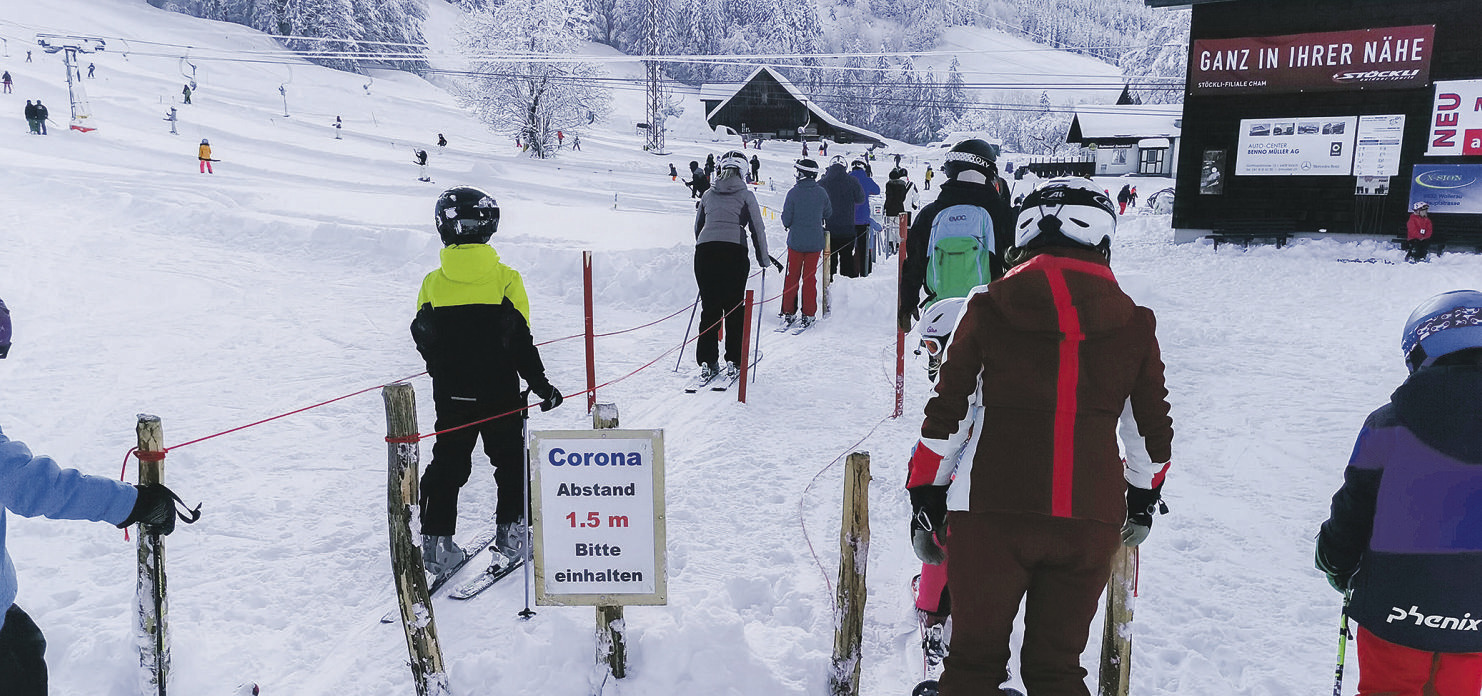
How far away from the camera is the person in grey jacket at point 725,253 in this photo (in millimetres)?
7488

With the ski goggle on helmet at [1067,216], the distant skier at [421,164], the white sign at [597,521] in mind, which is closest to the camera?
the ski goggle on helmet at [1067,216]

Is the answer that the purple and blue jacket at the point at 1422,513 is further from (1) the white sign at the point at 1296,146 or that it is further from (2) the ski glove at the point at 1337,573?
(1) the white sign at the point at 1296,146

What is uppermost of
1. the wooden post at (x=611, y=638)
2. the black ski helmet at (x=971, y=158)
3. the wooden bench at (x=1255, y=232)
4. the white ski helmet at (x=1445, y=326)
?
the black ski helmet at (x=971, y=158)

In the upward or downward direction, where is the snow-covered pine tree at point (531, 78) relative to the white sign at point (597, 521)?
upward

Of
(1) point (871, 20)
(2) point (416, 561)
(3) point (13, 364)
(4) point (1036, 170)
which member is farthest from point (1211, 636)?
(1) point (871, 20)

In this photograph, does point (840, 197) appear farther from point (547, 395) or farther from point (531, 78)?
point (531, 78)

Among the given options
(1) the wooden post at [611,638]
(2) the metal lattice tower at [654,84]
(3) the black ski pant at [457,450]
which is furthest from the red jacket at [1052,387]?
(2) the metal lattice tower at [654,84]

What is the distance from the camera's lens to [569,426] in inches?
268

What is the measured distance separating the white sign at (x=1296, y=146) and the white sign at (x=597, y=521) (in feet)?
66.0

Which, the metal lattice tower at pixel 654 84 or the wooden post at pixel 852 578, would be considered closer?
the wooden post at pixel 852 578

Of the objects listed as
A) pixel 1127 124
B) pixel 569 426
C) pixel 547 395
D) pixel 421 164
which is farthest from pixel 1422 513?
pixel 1127 124

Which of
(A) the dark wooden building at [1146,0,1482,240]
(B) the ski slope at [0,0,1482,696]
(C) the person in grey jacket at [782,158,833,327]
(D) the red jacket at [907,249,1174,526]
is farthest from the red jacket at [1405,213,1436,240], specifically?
(D) the red jacket at [907,249,1174,526]

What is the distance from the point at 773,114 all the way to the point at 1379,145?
51974mm

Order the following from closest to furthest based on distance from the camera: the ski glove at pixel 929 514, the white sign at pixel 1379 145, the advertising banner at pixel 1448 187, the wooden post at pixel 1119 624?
the ski glove at pixel 929 514
the wooden post at pixel 1119 624
the advertising banner at pixel 1448 187
the white sign at pixel 1379 145
